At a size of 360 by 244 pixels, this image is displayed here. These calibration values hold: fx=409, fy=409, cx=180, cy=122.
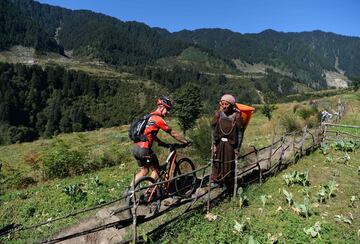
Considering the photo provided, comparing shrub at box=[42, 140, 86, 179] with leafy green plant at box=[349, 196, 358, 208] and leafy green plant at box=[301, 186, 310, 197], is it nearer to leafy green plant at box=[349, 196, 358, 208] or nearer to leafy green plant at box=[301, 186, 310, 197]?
leafy green plant at box=[301, 186, 310, 197]

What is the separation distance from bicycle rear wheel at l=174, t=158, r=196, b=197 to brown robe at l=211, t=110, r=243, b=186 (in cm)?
59

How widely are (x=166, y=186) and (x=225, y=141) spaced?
1938 millimetres

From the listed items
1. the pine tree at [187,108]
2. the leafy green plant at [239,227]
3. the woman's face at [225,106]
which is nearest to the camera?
the leafy green plant at [239,227]

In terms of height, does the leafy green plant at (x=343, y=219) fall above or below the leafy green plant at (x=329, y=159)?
below

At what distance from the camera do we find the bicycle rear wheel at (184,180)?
10.1m

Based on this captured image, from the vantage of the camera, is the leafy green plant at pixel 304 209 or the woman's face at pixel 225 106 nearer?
the leafy green plant at pixel 304 209

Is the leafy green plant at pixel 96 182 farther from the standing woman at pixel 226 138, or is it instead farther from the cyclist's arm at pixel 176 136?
the cyclist's arm at pixel 176 136

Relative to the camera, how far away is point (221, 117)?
10.4 meters

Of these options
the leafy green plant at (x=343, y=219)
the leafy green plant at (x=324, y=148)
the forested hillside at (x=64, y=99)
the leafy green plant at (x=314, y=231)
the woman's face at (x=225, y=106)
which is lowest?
the forested hillside at (x=64, y=99)

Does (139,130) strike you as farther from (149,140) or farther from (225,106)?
(225,106)

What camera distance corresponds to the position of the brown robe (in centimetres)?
1025

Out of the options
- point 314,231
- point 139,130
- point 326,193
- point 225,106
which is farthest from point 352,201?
point 139,130

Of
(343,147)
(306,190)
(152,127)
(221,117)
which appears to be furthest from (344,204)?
(343,147)

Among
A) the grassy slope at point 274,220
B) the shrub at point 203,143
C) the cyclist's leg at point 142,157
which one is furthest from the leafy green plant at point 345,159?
the cyclist's leg at point 142,157
